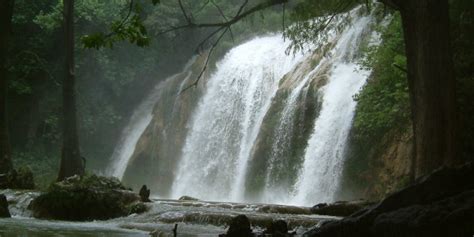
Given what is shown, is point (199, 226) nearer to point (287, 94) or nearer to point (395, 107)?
point (395, 107)

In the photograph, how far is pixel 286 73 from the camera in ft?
76.4

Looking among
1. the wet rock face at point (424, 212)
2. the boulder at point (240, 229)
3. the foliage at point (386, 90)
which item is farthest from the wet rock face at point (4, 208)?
the foliage at point (386, 90)

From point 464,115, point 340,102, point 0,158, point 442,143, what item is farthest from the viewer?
point 340,102

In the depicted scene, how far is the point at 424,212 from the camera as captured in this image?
16.0 feet

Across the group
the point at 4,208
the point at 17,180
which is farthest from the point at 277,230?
the point at 17,180

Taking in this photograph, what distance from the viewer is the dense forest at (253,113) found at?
750 cm

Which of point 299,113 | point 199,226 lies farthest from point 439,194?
point 299,113

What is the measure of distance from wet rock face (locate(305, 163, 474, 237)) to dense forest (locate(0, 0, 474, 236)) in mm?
14

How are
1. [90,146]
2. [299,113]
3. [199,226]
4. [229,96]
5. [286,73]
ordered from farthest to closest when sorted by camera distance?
1. [90,146]
2. [229,96]
3. [286,73]
4. [299,113]
5. [199,226]

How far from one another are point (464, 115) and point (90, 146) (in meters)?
20.8

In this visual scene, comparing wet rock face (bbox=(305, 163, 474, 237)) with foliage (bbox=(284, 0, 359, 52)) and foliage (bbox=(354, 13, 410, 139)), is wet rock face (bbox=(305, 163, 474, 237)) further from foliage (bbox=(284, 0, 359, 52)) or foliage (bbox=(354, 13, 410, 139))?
foliage (bbox=(354, 13, 410, 139))

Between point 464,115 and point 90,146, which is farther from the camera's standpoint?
point 90,146

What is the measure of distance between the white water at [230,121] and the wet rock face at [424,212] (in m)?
15.7

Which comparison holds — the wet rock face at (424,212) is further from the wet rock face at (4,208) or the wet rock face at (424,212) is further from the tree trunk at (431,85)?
the wet rock face at (4,208)
